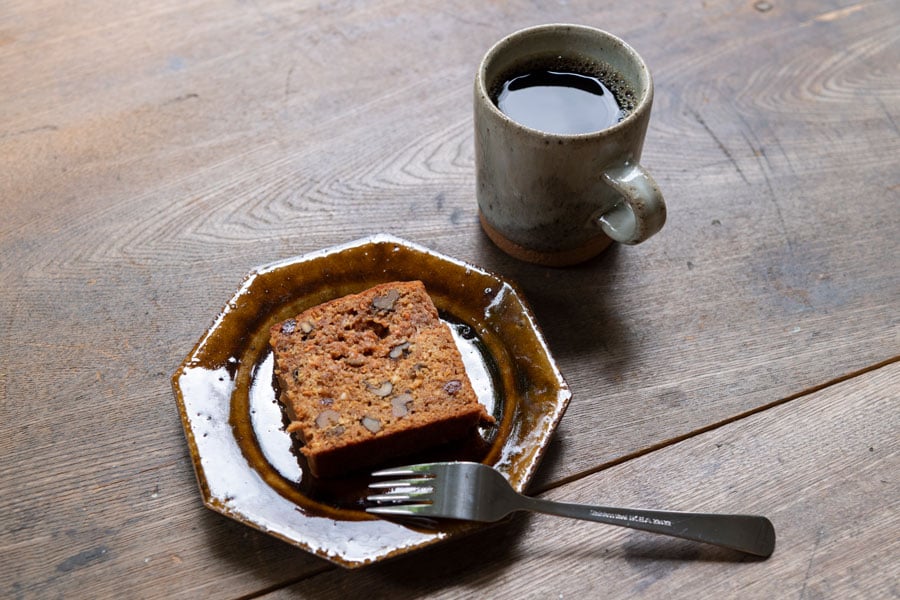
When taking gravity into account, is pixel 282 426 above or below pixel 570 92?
below

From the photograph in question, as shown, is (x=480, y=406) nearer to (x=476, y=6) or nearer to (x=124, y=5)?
(x=476, y=6)

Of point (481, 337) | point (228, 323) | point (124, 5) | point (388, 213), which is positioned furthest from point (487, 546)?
point (124, 5)

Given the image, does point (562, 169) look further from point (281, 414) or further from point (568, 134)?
point (281, 414)

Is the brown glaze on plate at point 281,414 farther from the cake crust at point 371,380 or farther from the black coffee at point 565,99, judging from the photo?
the black coffee at point 565,99

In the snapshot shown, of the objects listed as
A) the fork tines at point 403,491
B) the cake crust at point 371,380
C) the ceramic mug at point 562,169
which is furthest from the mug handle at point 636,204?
the fork tines at point 403,491

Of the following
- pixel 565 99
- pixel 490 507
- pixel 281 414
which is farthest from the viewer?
pixel 565 99

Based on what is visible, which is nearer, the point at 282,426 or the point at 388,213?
the point at 282,426

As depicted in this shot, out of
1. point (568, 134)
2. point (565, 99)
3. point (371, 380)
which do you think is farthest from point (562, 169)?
point (371, 380)
